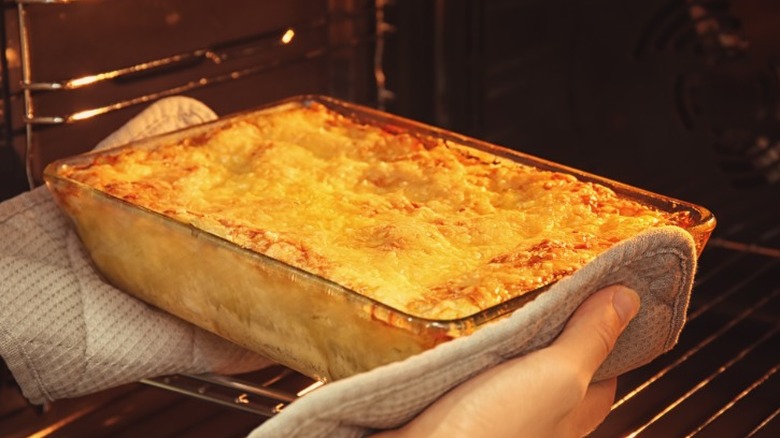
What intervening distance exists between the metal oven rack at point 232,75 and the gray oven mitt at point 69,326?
29 mm

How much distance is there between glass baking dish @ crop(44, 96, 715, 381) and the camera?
0.79 m

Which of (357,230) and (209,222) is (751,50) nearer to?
(357,230)

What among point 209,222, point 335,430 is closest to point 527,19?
point 209,222

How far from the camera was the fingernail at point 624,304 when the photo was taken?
2.69ft

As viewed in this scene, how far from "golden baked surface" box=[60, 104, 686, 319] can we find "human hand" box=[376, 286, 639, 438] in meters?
0.05

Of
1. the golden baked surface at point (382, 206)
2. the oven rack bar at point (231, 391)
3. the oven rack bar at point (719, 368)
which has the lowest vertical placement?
the oven rack bar at point (719, 368)

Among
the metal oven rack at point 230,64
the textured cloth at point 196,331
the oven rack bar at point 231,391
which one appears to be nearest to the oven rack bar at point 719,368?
the textured cloth at point 196,331

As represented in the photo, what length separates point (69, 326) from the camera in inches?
38.8

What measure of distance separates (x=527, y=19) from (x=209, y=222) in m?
0.65

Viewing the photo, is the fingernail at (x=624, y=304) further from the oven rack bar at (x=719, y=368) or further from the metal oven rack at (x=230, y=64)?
the metal oven rack at (x=230, y=64)

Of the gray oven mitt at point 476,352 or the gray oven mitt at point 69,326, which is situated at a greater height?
the gray oven mitt at point 476,352

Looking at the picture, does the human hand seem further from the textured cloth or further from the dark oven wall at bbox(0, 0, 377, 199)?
the dark oven wall at bbox(0, 0, 377, 199)

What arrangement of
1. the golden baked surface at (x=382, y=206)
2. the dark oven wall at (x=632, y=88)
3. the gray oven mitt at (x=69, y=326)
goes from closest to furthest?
the golden baked surface at (x=382, y=206) < the gray oven mitt at (x=69, y=326) < the dark oven wall at (x=632, y=88)

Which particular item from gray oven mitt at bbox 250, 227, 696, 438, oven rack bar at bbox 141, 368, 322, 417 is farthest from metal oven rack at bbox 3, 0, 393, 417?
gray oven mitt at bbox 250, 227, 696, 438
